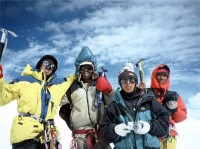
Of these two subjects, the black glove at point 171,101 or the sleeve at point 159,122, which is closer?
the sleeve at point 159,122

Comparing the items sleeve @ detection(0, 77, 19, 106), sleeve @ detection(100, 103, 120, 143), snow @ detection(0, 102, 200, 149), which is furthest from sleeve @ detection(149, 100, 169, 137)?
snow @ detection(0, 102, 200, 149)

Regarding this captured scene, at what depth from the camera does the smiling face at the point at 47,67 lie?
19.4 ft

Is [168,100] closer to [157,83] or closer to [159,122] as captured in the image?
[157,83]

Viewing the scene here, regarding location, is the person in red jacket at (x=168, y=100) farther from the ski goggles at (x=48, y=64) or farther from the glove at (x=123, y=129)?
the ski goggles at (x=48, y=64)

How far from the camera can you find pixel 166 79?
5.92 meters

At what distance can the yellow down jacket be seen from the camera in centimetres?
527

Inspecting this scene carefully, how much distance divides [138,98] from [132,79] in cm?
32

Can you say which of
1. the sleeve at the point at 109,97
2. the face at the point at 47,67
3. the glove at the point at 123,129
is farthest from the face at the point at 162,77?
the face at the point at 47,67

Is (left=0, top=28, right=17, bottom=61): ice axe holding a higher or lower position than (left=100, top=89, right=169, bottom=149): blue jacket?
higher

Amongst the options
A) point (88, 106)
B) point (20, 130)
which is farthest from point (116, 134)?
point (20, 130)

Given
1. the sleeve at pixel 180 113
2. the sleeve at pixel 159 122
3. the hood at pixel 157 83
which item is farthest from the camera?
the hood at pixel 157 83

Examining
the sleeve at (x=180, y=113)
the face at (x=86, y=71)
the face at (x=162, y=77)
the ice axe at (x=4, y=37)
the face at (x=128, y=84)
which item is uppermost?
the ice axe at (x=4, y=37)

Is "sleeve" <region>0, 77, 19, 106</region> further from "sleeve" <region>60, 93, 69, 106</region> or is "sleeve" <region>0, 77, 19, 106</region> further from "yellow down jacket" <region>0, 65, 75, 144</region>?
"sleeve" <region>60, 93, 69, 106</region>

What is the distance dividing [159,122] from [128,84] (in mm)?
719
